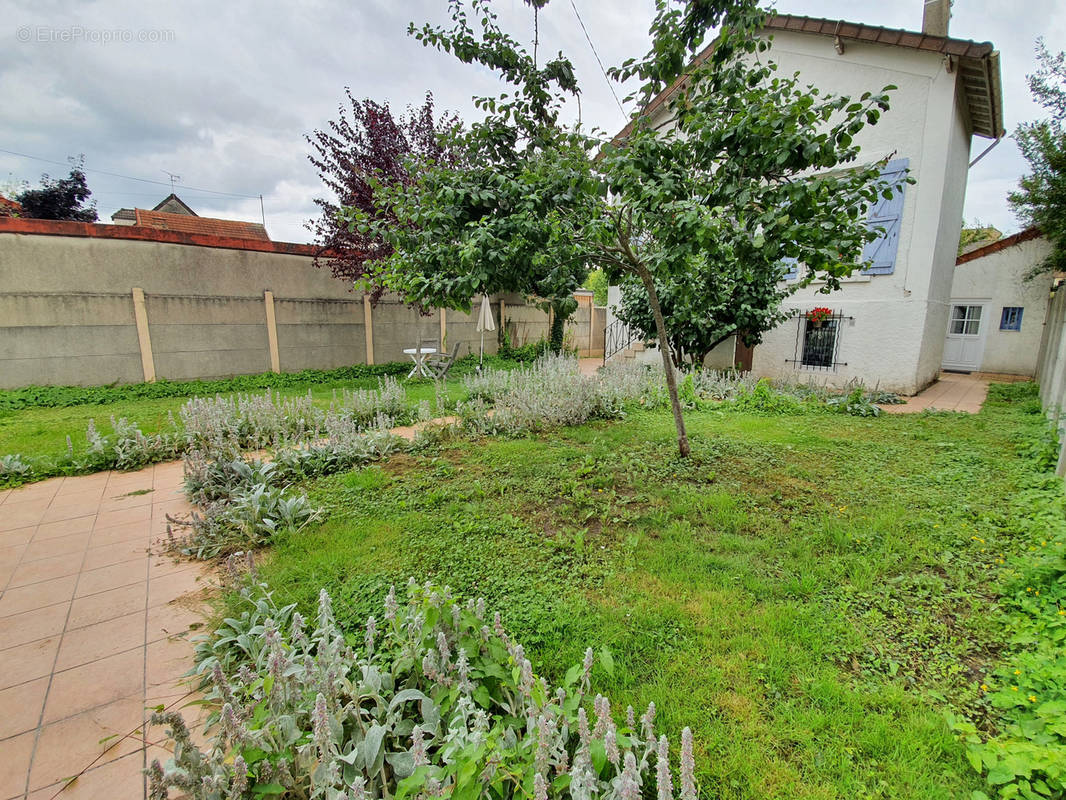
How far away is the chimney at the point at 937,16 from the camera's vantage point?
7.98m

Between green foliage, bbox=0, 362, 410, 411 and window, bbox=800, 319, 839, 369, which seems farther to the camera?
window, bbox=800, 319, 839, 369

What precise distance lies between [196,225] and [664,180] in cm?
1988

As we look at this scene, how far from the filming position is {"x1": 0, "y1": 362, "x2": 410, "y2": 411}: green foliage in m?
6.43

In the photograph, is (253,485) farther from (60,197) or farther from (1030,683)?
(60,197)

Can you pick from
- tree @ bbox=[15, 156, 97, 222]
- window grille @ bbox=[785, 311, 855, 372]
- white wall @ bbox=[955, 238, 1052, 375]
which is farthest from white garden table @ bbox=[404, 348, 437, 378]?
tree @ bbox=[15, 156, 97, 222]

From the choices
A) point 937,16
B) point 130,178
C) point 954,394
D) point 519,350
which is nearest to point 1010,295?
point 954,394

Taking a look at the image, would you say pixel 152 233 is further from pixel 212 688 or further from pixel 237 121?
pixel 212 688

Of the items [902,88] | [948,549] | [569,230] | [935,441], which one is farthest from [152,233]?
[902,88]

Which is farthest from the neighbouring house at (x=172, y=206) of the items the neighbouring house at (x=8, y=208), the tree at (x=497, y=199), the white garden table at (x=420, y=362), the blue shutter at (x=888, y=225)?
the blue shutter at (x=888, y=225)

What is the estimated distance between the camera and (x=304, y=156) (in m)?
8.91

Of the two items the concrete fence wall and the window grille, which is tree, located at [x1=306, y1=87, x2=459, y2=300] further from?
the window grille

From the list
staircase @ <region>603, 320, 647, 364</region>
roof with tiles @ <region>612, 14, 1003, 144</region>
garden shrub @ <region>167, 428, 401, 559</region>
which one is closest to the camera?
garden shrub @ <region>167, 428, 401, 559</region>

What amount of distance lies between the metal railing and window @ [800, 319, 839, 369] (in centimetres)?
381

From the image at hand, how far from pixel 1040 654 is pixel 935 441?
13.1 ft
